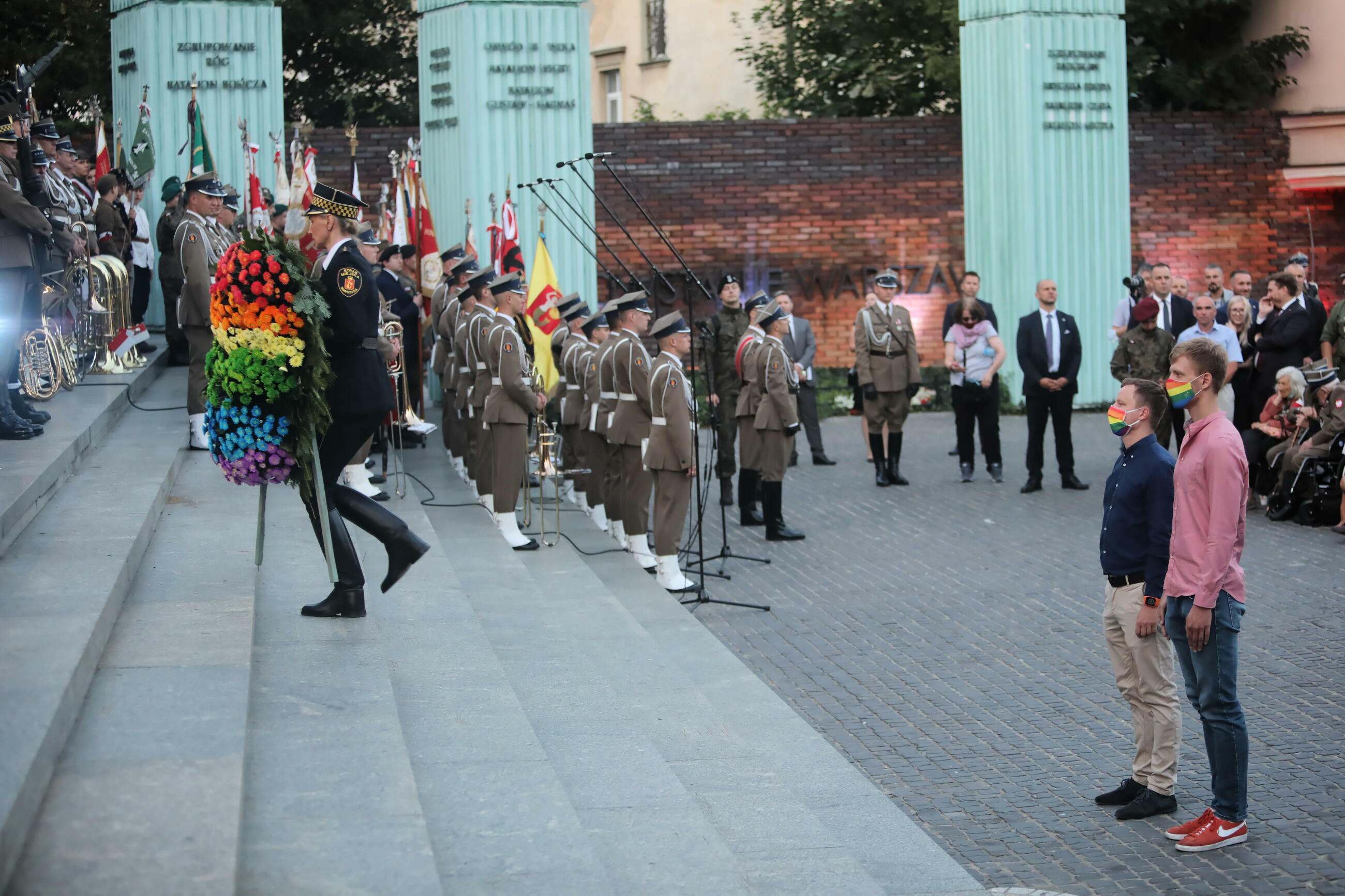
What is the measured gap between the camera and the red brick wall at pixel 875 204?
63.9ft

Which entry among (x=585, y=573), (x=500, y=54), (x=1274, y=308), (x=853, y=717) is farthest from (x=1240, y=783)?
(x=500, y=54)

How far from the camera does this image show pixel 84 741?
15.0 feet

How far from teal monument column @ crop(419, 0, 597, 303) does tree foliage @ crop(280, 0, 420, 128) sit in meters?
6.12

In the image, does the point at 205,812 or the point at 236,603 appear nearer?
the point at 205,812

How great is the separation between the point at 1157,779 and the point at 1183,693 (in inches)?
67.4

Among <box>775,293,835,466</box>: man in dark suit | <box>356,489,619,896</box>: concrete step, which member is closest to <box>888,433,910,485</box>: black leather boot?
<box>775,293,835,466</box>: man in dark suit

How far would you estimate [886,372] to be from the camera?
13852mm

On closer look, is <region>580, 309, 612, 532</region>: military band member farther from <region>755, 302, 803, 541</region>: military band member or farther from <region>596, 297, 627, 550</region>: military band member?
<region>755, 302, 803, 541</region>: military band member

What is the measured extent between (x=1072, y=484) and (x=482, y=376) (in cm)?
536

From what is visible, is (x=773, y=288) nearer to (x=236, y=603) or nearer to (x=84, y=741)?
(x=236, y=603)

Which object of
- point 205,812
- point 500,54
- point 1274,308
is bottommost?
point 205,812

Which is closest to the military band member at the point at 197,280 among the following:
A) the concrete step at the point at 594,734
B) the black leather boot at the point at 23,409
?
the black leather boot at the point at 23,409

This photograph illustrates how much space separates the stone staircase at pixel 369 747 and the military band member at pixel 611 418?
104 inches

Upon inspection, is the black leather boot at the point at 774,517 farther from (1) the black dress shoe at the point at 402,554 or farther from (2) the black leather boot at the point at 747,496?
(1) the black dress shoe at the point at 402,554
